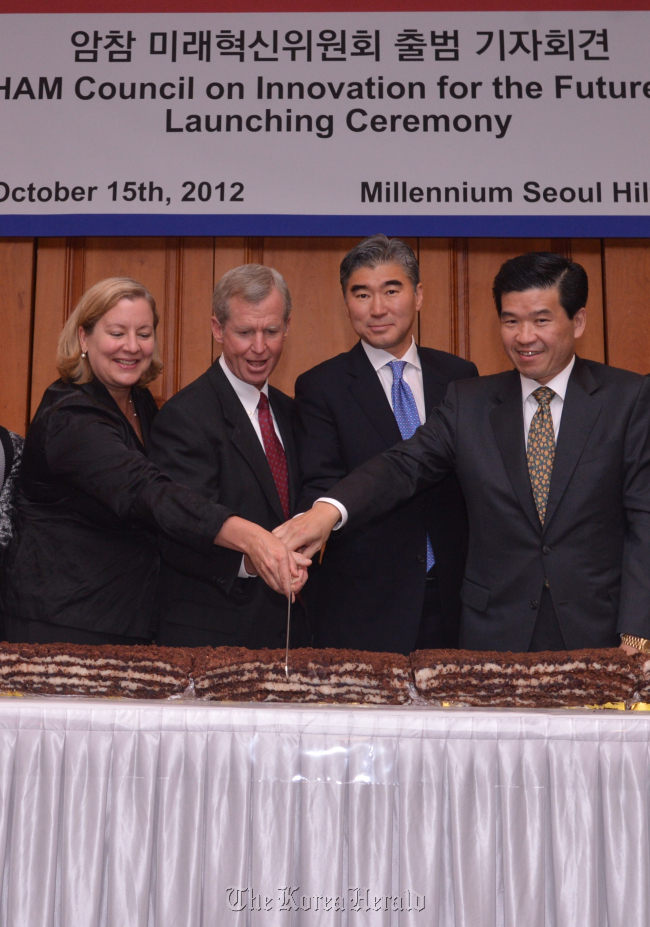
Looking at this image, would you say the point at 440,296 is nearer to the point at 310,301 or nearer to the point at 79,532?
the point at 310,301

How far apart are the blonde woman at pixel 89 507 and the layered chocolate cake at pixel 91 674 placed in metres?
0.53

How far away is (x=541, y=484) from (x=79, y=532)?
3.43 feet

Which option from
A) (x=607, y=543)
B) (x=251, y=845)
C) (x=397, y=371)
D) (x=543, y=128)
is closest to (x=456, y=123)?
(x=543, y=128)

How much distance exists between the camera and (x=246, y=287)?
2.30m

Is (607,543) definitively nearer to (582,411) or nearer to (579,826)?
(582,411)

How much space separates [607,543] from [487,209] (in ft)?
4.90

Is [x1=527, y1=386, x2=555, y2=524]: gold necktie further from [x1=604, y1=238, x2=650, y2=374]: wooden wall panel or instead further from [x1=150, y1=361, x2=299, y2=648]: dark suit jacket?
[x1=604, y1=238, x2=650, y2=374]: wooden wall panel

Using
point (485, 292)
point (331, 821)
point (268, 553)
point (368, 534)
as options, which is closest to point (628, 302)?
point (485, 292)

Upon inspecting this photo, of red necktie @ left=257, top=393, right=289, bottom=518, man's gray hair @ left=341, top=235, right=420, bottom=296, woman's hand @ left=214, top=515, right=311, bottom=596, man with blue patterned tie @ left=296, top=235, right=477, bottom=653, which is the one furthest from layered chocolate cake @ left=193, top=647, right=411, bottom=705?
man's gray hair @ left=341, top=235, right=420, bottom=296

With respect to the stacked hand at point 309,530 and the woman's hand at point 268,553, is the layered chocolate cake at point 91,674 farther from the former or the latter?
the stacked hand at point 309,530

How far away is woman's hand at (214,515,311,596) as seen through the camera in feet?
5.50

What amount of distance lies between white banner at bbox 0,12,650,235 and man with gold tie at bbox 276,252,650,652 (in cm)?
106

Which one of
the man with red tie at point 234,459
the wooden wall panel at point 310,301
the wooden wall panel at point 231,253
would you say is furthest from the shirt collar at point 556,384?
the wooden wall panel at point 231,253

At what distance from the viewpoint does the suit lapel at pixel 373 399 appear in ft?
7.53
